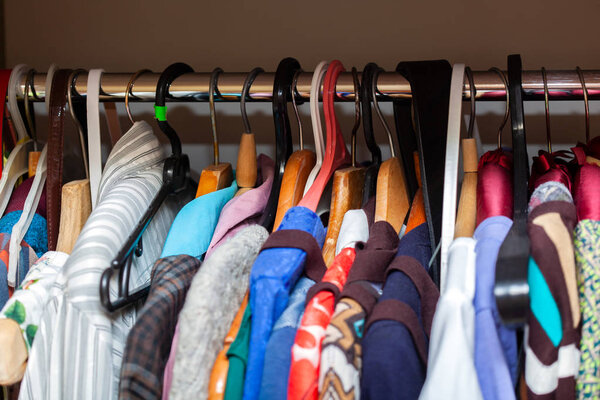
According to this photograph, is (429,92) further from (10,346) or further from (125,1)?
(125,1)

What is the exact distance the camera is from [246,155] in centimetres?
81

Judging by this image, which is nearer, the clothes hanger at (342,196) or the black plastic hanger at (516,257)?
the black plastic hanger at (516,257)

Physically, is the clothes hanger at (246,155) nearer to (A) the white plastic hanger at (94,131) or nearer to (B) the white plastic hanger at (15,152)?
(A) the white plastic hanger at (94,131)

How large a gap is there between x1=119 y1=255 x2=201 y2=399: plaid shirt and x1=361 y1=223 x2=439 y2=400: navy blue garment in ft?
0.66

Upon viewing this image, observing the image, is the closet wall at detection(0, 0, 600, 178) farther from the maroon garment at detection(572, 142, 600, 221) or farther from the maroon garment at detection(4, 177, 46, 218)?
the maroon garment at detection(572, 142, 600, 221)

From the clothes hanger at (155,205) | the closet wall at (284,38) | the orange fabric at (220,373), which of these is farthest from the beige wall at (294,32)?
the orange fabric at (220,373)

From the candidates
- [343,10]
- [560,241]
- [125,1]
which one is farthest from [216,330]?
[125,1]

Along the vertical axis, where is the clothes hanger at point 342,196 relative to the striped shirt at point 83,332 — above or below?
above

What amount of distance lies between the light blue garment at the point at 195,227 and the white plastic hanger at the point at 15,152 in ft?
0.97

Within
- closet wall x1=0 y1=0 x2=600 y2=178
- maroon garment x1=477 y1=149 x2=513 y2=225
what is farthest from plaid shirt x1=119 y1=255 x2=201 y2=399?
closet wall x1=0 y1=0 x2=600 y2=178

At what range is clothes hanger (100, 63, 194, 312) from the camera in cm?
64

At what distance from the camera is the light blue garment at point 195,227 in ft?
2.35

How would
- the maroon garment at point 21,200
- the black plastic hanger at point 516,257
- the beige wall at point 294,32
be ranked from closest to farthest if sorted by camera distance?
the black plastic hanger at point 516,257, the maroon garment at point 21,200, the beige wall at point 294,32

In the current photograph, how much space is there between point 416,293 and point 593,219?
7.7 inches
